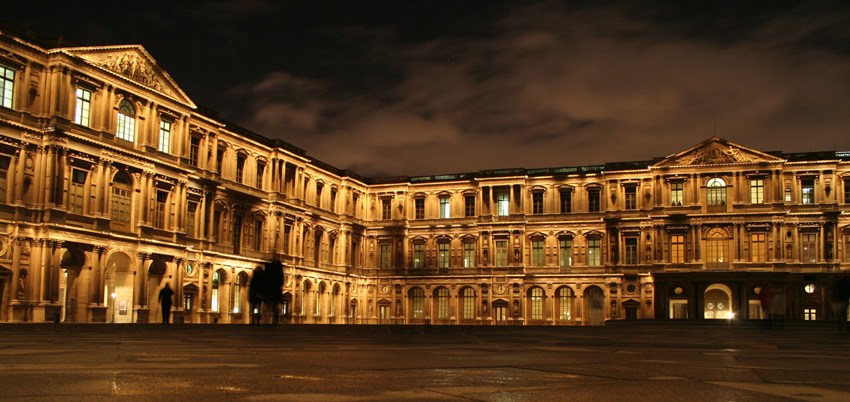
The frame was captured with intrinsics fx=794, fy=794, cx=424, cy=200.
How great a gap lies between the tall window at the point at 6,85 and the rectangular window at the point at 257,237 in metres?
18.6

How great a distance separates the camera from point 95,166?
115 ft

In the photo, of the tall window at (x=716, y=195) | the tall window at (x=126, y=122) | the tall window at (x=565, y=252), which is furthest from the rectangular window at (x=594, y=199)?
the tall window at (x=126, y=122)

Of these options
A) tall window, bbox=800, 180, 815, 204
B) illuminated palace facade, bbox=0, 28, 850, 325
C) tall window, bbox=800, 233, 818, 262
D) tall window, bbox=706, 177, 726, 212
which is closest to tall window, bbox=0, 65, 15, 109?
illuminated palace facade, bbox=0, 28, 850, 325

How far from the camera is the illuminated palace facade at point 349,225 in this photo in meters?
33.2

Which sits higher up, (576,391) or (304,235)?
(304,235)

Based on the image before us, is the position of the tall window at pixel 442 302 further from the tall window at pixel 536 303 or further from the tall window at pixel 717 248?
the tall window at pixel 717 248

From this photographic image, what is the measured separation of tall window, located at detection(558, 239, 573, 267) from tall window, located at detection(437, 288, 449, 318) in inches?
360

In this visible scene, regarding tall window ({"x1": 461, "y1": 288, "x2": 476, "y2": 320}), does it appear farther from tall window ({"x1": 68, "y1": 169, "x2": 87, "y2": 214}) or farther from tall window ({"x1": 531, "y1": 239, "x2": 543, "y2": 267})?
tall window ({"x1": 68, "y1": 169, "x2": 87, "y2": 214})

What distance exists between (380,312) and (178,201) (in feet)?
82.3

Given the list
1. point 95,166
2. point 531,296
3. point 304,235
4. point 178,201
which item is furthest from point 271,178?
point 531,296

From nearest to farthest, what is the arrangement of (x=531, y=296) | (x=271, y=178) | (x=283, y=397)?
(x=283, y=397) < (x=271, y=178) < (x=531, y=296)

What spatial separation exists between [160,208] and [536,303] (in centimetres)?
2898

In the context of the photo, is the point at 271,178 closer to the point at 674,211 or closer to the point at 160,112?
the point at 160,112

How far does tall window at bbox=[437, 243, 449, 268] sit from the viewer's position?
200 feet
